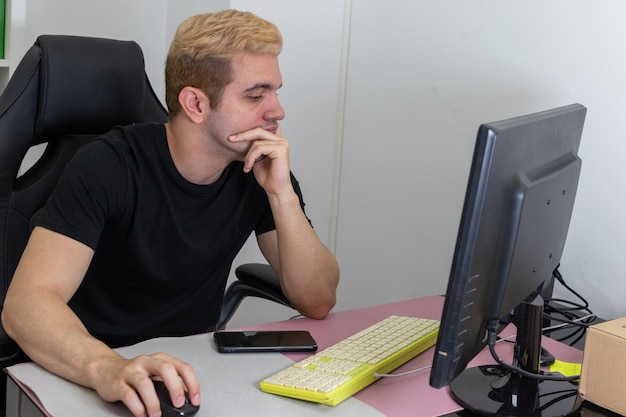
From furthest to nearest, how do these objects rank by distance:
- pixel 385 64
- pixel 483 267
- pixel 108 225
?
pixel 385 64
pixel 108 225
pixel 483 267

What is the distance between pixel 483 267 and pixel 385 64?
141cm

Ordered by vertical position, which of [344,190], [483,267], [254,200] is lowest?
[344,190]

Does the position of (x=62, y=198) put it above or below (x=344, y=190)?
above

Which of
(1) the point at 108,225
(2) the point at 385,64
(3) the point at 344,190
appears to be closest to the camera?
(1) the point at 108,225

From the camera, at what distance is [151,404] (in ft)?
3.55

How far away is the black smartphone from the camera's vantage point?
1.36 metres

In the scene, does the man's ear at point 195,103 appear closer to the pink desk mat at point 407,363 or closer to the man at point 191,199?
the man at point 191,199

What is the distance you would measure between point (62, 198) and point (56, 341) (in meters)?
0.35

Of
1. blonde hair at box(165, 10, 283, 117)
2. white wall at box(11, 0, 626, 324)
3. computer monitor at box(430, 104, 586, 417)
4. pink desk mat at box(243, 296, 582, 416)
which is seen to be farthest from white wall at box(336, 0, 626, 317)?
blonde hair at box(165, 10, 283, 117)

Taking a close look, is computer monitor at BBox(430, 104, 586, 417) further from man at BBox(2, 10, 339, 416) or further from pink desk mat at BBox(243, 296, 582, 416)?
man at BBox(2, 10, 339, 416)

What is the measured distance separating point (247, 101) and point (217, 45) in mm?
123

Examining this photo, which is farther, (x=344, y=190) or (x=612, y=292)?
(x=344, y=190)

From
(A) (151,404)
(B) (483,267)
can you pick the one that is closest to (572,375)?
(B) (483,267)

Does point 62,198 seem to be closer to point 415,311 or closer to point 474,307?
point 415,311
